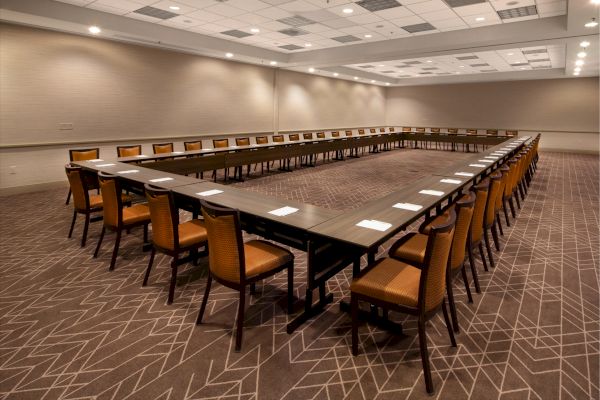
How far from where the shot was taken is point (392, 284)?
2133 mm

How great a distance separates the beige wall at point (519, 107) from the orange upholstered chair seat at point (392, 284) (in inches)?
660

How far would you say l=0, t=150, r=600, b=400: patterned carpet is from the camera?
1.99 meters

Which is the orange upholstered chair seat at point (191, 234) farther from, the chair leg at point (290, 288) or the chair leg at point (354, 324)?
the chair leg at point (354, 324)

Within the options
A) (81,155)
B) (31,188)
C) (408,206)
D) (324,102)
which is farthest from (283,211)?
(324,102)

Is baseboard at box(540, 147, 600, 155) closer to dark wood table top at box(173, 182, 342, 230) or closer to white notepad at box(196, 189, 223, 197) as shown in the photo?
dark wood table top at box(173, 182, 342, 230)

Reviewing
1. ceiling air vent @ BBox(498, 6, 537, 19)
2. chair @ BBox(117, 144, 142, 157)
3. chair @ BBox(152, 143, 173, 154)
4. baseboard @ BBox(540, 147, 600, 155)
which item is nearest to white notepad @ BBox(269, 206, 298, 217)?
chair @ BBox(117, 144, 142, 157)

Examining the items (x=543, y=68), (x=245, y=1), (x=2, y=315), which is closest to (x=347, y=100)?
(x=543, y=68)

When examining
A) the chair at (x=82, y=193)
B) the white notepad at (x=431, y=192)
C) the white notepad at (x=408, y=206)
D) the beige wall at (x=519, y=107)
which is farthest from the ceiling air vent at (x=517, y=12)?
the beige wall at (x=519, y=107)

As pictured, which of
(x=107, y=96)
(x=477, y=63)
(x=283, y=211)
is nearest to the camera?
(x=283, y=211)

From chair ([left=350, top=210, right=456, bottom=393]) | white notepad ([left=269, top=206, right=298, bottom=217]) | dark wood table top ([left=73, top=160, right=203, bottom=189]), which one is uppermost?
dark wood table top ([left=73, top=160, right=203, bottom=189])

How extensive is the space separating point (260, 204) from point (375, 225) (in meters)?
1.07

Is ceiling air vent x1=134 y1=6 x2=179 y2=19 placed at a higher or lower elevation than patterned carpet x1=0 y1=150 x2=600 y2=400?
higher

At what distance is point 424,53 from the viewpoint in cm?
881

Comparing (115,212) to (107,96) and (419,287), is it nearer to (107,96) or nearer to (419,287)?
(419,287)
